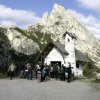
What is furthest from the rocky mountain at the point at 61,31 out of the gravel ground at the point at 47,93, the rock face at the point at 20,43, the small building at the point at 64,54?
the gravel ground at the point at 47,93

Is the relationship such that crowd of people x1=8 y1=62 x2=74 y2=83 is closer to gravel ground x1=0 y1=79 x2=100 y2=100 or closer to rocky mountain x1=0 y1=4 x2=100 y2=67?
gravel ground x1=0 y1=79 x2=100 y2=100

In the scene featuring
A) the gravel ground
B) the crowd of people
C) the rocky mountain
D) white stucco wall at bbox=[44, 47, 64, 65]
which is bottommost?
the gravel ground

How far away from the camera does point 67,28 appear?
6152 inches

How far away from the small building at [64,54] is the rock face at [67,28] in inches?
4032

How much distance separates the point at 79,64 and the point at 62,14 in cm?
11961

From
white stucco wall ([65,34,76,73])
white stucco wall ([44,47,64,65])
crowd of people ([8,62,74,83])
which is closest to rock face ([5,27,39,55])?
white stucco wall ([44,47,64,65])

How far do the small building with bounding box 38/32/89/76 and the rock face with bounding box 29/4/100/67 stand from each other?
10242 cm

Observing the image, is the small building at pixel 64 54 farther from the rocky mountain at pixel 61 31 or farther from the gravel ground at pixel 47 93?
the rocky mountain at pixel 61 31

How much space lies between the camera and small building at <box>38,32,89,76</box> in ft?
131

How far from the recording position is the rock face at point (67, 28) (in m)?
149

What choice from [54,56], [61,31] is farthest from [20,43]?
[61,31]

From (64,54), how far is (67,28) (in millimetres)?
117012

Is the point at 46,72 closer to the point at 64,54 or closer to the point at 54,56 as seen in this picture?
the point at 64,54

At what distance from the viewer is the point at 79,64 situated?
44125 millimetres
